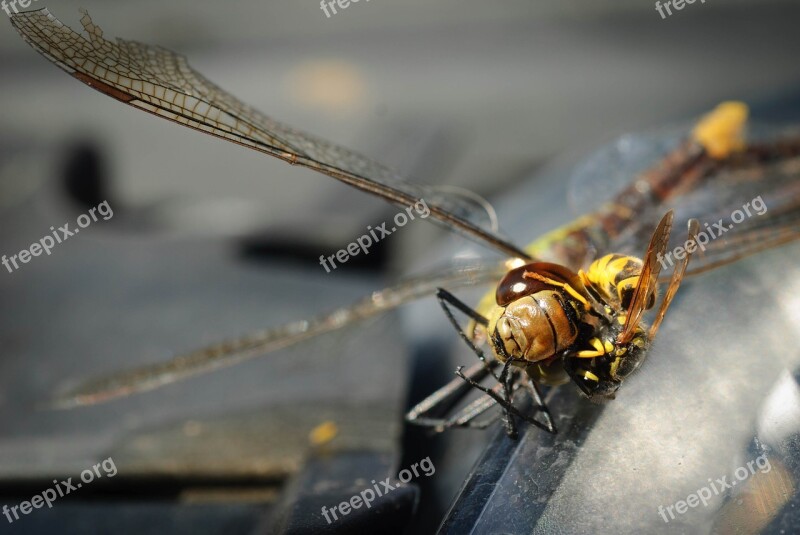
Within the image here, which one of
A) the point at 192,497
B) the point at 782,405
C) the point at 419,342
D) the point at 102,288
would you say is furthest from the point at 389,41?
the point at 782,405

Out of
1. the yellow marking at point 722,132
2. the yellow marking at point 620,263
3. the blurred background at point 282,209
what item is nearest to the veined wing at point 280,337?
the blurred background at point 282,209

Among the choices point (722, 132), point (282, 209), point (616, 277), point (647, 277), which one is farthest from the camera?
point (282, 209)

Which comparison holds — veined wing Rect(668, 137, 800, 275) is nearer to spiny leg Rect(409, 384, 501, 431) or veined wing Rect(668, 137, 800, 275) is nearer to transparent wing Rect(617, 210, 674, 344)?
transparent wing Rect(617, 210, 674, 344)

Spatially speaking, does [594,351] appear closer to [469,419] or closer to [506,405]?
[506,405]

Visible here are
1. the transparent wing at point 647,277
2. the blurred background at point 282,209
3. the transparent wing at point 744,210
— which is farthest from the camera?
the blurred background at point 282,209

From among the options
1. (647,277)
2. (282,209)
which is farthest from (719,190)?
(282,209)

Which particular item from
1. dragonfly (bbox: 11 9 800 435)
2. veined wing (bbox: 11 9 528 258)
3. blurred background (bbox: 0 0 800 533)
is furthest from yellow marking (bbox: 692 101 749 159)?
veined wing (bbox: 11 9 528 258)

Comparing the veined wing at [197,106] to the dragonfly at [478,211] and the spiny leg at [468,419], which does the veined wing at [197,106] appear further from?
the spiny leg at [468,419]

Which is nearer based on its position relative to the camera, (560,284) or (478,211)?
(560,284)

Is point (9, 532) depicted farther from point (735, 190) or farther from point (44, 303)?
point (735, 190)

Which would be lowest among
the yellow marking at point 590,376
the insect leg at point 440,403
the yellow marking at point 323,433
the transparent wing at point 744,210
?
the yellow marking at point 323,433
